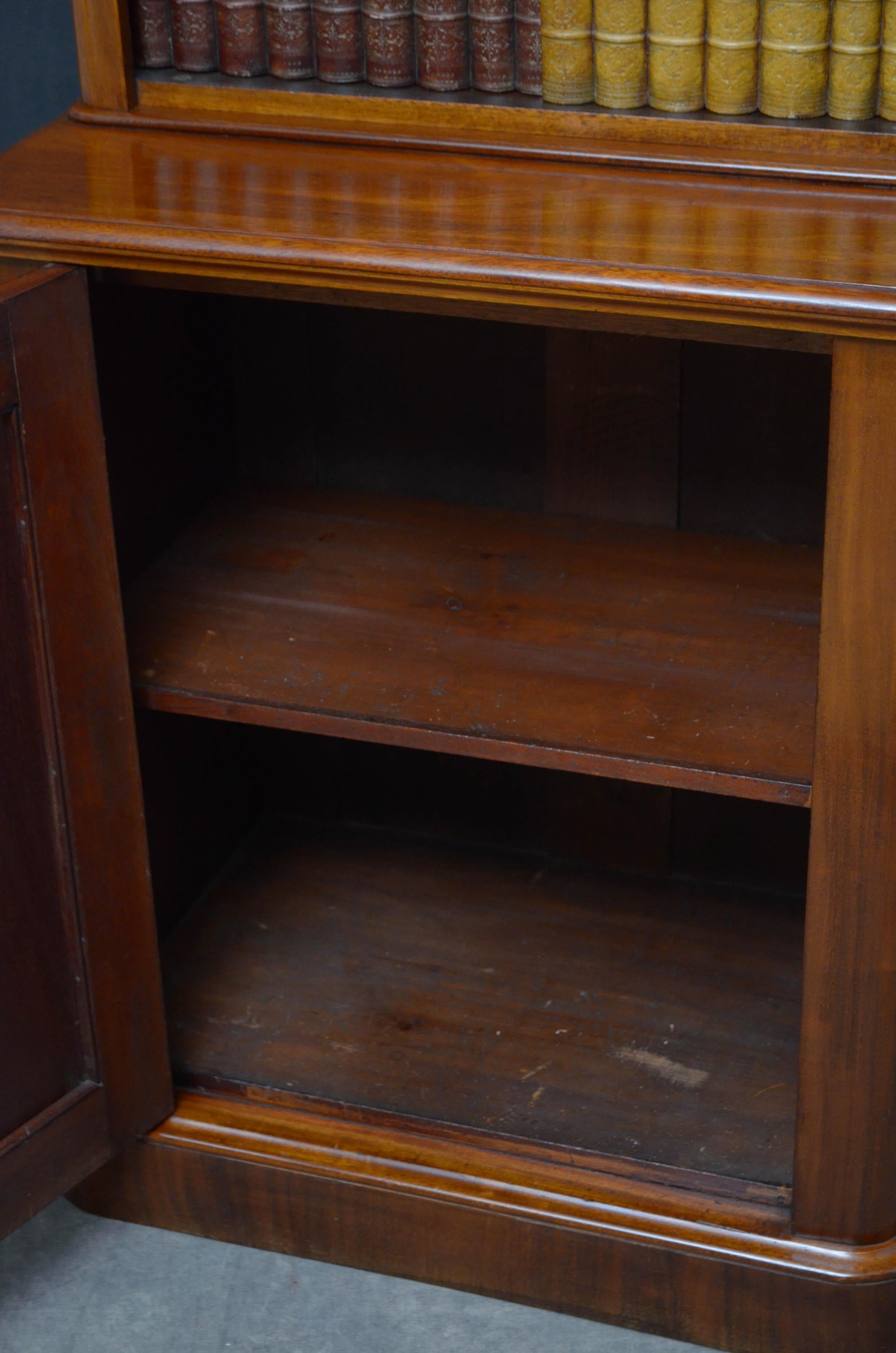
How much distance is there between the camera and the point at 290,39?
1.53 m

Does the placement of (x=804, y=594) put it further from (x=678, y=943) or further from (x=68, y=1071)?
(x=68, y=1071)

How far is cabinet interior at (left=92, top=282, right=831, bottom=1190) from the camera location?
1.57m

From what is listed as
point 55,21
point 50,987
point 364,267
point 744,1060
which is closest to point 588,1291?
point 744,1060

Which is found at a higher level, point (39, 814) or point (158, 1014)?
point (39, 814)

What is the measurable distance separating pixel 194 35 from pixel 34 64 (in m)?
0.46

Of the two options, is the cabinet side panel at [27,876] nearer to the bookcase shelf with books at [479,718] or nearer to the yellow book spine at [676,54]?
the bookcase shelf with books at [479,718]

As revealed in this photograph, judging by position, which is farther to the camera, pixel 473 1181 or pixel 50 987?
pixel 473 1181

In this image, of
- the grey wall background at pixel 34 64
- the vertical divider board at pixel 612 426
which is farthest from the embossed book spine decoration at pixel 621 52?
the grey wall background at pixel 34 64

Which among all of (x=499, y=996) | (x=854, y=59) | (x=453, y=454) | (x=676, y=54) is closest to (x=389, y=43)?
(x=676, y=54)

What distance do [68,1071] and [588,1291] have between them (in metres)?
0.56

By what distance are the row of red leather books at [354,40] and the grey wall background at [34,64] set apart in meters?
0.39

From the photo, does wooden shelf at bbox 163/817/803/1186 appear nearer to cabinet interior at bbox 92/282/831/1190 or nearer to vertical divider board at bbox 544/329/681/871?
cabinet interior at bbox 92/282/831/1190

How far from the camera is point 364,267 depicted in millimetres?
1269

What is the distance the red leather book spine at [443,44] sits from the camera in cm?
147
